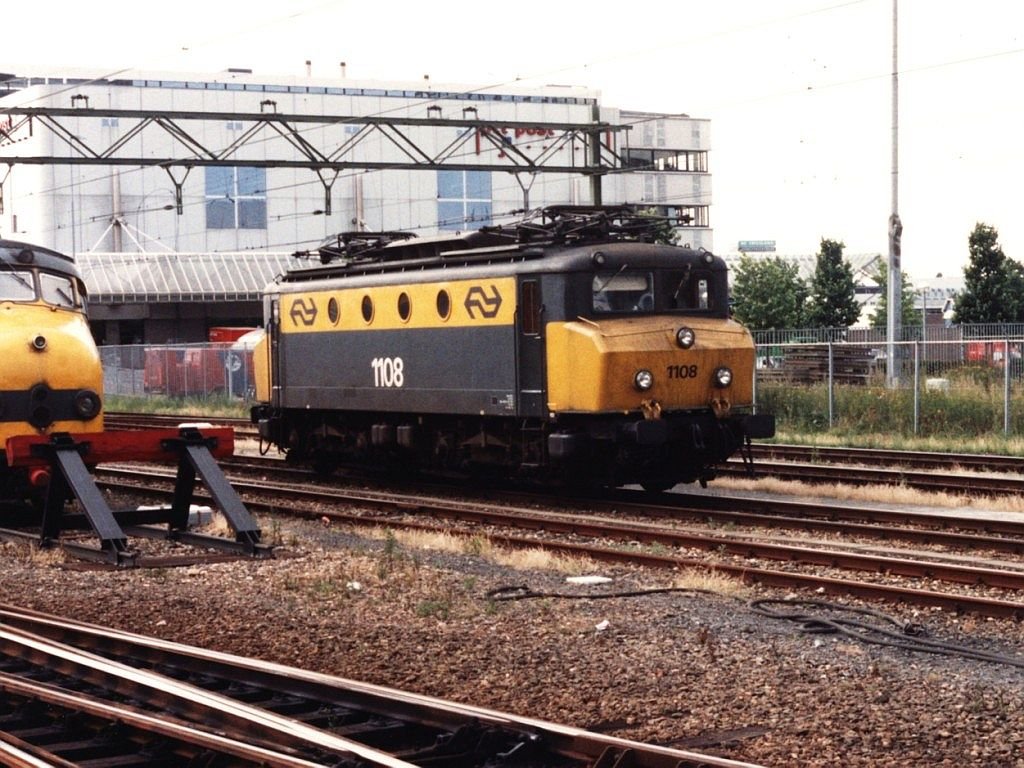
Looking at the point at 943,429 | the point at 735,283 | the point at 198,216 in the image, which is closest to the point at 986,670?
the point at 943,429

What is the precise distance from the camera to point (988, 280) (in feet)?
185

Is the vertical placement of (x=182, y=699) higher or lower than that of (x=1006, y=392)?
Result: lower

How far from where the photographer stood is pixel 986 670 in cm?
937

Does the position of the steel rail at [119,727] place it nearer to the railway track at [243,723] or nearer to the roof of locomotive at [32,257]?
the railway track at [243,723]

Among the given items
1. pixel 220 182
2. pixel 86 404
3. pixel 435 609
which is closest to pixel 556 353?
pixel 86 404

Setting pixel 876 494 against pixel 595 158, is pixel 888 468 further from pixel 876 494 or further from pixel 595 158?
pixel 595 158

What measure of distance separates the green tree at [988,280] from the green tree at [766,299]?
12.3m

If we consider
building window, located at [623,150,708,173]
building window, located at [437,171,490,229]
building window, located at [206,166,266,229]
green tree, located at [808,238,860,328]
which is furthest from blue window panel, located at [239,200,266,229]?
green tree, located at [808,238,860,328]

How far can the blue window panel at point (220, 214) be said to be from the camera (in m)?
75.1

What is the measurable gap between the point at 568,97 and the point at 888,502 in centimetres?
6632

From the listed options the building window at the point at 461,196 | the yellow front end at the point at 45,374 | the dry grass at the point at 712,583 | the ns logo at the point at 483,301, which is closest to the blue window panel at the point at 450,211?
the building window at the point at 461,196

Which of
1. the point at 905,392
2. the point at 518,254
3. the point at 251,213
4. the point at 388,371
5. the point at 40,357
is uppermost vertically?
the point at 251,213

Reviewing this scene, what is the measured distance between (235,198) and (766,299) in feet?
84.3

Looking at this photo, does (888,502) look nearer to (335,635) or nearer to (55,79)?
(335,635)
